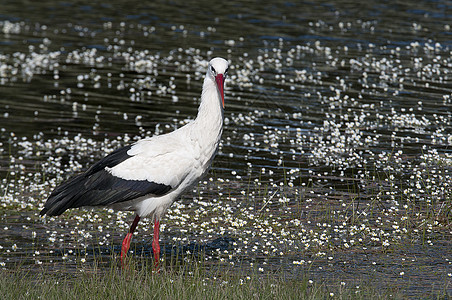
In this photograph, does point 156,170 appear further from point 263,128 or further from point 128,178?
point 263,128

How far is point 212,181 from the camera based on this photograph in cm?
1428

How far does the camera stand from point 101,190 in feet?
33.8

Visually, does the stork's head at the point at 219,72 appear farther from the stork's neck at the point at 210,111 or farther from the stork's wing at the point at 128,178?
the stork's wing at the point at 128,178

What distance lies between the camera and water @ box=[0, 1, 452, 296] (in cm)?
1108

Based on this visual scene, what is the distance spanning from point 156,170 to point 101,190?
2.82 feet

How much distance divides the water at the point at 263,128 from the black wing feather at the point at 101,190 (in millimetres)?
736

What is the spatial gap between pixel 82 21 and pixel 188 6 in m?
6.28

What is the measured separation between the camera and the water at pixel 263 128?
11078 millimetres

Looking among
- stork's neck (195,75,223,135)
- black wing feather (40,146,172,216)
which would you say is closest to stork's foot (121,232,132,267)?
black wing feather (40,146,172,216)

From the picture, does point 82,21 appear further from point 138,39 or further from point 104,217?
point 104,217

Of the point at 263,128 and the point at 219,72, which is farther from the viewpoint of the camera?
the point at 263,128

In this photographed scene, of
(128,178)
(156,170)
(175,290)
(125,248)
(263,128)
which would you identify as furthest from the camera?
(263,128)

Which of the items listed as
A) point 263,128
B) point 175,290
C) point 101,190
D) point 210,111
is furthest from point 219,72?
point 263,128

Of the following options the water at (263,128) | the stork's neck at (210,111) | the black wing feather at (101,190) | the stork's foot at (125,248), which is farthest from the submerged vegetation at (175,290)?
the stork's neck at (210,111)
